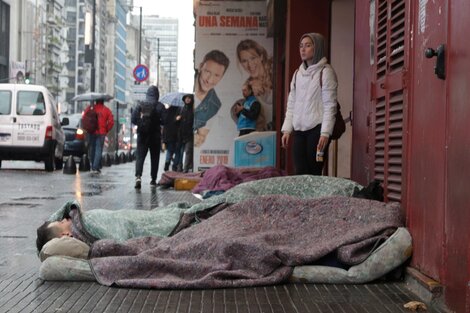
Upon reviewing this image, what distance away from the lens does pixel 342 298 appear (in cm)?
504

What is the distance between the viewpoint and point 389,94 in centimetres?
639

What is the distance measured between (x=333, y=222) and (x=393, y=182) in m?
0.60

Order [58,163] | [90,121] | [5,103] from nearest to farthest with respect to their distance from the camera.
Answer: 1. [90,121]
2. [5,103]
3. [58,163]

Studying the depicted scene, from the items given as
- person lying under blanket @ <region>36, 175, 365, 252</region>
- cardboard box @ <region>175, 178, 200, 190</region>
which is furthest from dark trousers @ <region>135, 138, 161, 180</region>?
person lying under blanket @ <region>36, 175, 365, 252</region>

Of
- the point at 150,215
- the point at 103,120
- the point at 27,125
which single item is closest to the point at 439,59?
the point at 150,215

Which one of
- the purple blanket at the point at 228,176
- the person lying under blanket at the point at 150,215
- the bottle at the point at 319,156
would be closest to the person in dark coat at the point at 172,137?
the purple blanket at the point at 228,176

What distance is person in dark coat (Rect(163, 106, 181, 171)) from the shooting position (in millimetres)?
20672

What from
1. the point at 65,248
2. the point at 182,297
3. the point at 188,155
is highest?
the point at 188,155

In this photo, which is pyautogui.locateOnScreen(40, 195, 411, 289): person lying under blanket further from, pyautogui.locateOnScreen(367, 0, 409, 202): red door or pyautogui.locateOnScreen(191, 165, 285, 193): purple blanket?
pyautogui.locateOnScreen(191, 165, 285, 193): purple blanket

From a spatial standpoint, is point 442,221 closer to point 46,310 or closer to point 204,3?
point 46,310

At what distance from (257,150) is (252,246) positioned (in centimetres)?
889

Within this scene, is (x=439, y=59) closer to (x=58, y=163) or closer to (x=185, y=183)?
(x=185, y=183)

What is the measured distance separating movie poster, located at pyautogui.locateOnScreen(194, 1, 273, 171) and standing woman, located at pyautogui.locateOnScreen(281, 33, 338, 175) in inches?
328

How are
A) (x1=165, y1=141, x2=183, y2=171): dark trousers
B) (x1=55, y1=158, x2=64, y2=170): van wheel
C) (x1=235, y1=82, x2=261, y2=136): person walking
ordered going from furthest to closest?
1. (x1=55, y1=158, x2=64, y2=170): van wheel
2. (x1=165, y1=141, x2=183, y2=171): dark trousers
3. (x1=235, y1=82, x2=261, y2=136): person walking
